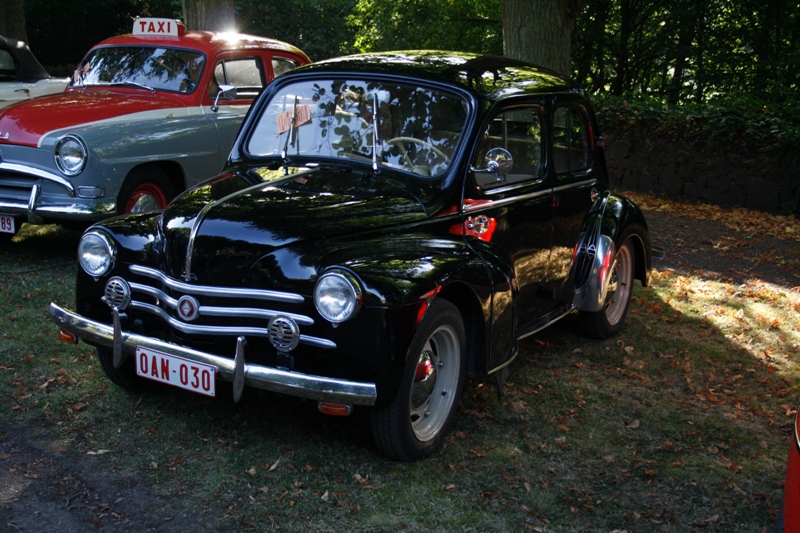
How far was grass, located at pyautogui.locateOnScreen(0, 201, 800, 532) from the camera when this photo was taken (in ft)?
12.4

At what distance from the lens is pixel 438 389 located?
4.31 metres

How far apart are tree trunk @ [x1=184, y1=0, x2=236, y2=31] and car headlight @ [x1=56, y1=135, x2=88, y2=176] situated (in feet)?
16.2

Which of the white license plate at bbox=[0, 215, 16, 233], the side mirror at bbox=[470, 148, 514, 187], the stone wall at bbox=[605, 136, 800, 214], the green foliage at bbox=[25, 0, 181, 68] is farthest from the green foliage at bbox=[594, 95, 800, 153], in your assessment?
the green foliage at bbox=[25, 0, 181, 68]

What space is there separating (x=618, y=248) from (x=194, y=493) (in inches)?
136

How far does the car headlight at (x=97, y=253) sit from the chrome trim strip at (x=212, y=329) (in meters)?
0.27

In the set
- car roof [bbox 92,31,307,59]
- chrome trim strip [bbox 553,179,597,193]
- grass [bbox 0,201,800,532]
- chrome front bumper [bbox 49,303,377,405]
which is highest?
car roof [bbox 92,31,307,59]

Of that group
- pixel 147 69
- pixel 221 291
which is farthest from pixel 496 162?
pixel 147 69

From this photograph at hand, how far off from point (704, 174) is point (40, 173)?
29.5 ft

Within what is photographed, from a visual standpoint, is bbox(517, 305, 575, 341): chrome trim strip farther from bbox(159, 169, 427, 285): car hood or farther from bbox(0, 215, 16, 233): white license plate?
bbox(0, 215, 16, 233): white license plate

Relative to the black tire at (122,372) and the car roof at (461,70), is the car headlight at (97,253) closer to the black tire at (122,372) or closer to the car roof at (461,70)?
the black tire at (122,372)

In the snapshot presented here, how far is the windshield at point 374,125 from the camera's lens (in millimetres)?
4754

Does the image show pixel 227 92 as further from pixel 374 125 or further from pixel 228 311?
pixel 228 311

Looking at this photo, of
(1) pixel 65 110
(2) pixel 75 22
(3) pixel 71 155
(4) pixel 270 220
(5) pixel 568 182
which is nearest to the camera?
(4) pixel 270 220

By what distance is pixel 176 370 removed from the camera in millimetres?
3912
